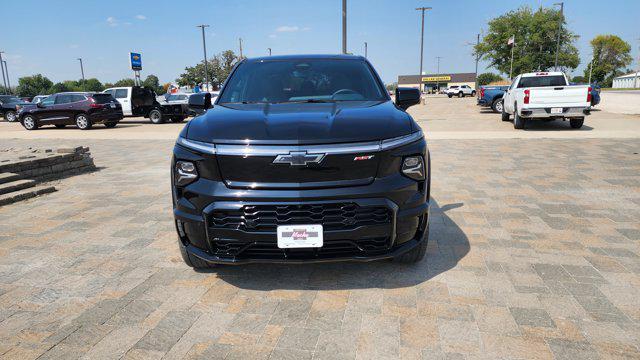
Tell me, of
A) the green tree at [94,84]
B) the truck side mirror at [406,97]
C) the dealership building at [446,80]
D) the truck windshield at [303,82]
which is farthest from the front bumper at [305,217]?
the dealership building at [446,80]

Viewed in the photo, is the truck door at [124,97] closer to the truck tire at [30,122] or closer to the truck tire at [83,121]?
the truck tire at [83,121]

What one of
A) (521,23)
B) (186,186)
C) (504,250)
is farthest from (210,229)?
(521,23)

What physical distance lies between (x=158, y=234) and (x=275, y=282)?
69.1 inches

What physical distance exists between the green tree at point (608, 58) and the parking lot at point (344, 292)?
11395cm

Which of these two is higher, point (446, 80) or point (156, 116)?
point (446, 80)

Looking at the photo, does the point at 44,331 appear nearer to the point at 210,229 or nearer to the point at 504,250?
the point at 210,229

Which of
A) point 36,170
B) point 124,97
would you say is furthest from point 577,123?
point 124,97

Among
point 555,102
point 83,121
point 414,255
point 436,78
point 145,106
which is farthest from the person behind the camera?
point 436,78

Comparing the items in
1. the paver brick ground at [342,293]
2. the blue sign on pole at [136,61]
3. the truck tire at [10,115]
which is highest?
the blue sign on pole at [136,61]

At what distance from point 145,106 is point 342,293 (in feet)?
66.3

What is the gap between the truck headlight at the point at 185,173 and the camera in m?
2.71

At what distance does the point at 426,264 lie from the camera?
337 centimetres

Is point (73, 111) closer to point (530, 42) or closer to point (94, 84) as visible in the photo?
point (530, 42)

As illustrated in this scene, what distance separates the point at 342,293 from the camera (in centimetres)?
291
